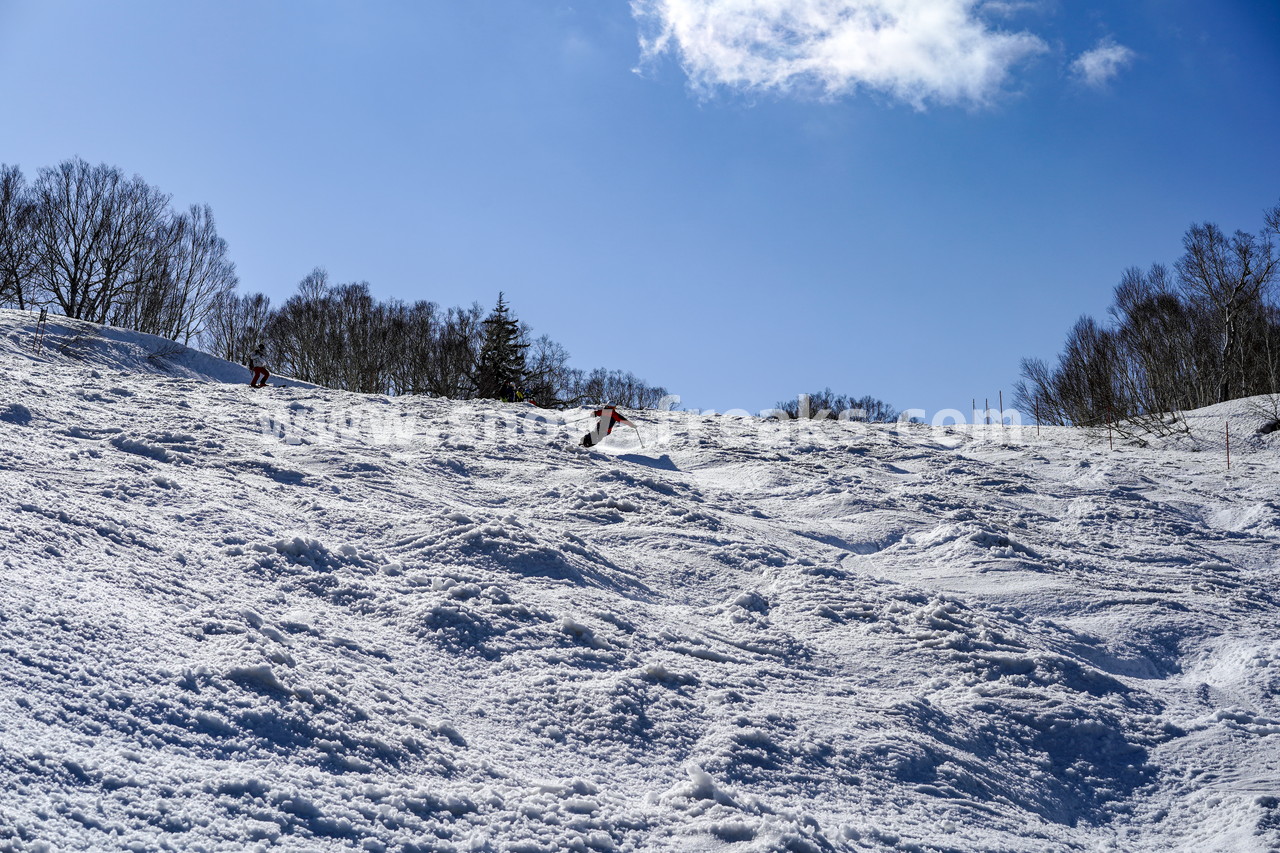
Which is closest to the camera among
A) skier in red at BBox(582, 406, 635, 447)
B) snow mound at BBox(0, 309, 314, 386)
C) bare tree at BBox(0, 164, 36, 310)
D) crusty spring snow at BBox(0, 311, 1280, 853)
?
crusty spring snow at BBox(0, 311, 1280, 853)

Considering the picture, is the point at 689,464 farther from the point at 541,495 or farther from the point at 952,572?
the point at 952,572

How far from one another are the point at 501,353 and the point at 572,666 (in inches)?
1502

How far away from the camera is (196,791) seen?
2.48m

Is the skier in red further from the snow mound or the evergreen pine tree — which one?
the evergreen pine tree

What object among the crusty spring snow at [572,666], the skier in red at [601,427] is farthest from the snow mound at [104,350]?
the skier in red at [601,427]

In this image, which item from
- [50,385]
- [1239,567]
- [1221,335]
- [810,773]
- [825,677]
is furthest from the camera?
[1221,335]

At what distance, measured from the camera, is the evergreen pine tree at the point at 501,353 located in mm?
41031

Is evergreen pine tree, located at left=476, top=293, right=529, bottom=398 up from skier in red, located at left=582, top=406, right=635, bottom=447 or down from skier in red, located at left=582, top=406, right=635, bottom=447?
up

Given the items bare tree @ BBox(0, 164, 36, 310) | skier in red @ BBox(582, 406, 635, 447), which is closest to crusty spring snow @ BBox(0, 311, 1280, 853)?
skier in red @ BBox(582, 406, 635, 447)

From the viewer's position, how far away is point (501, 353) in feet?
136

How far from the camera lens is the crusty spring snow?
2775mm

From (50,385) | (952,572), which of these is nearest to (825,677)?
(952,572)

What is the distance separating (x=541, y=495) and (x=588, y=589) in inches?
122

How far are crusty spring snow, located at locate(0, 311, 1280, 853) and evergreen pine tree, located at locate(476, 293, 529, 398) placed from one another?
3173cm
